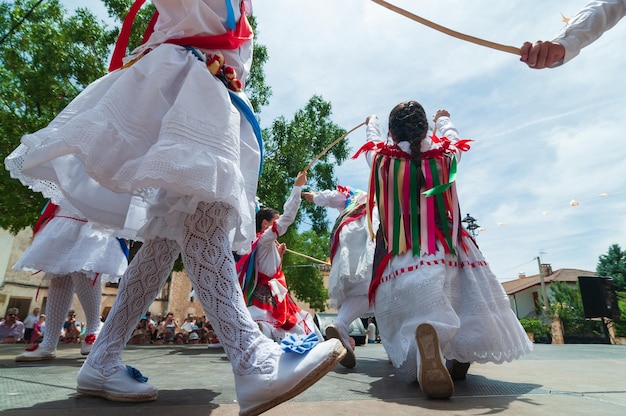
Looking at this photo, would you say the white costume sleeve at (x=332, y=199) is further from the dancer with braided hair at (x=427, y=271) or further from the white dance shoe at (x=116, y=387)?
the white dance shoe at (x=116, y=387)

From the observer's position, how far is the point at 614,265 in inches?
1410

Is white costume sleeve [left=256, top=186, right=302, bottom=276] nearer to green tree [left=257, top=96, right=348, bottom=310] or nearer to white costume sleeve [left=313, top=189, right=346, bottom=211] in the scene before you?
white costume sleeve [left=313, top=189, right=346, bottom=211]

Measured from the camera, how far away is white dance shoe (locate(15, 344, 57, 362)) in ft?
10.1

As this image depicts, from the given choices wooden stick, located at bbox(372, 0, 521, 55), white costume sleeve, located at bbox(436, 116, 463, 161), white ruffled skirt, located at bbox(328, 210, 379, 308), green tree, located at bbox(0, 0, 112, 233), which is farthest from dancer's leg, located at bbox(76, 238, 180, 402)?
green tree, located at bbox(0, 0, 112, 233)

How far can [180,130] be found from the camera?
1.32 m

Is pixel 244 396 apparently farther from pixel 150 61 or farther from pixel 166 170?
pixel 150 61

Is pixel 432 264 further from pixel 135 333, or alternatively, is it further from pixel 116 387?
pixel 135 333

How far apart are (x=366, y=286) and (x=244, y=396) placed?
2.78 meters

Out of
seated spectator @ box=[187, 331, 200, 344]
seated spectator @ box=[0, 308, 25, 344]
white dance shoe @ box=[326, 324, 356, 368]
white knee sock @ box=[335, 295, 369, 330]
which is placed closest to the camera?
white dance shoe @ box=[326, 324, 356, 368]

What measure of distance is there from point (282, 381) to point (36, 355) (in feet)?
9.51

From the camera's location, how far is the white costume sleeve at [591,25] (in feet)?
6.35

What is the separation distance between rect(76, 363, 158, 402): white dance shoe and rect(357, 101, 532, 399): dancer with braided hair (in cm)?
117

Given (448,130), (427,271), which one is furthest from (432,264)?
(448,130)

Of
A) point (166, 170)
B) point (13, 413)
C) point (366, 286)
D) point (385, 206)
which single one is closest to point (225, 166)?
point (166, 170)
